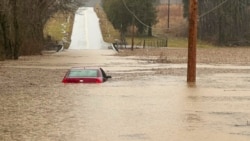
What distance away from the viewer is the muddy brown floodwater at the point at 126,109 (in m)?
14.7

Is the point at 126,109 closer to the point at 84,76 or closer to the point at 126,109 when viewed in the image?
the point at 126,109

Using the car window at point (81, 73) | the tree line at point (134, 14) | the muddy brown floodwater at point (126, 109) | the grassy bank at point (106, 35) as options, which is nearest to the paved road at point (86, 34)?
the grassy bank at point (106, 35)

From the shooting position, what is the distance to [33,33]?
6681 cm

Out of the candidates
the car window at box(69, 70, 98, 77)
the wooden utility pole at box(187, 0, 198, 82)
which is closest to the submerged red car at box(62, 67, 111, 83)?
the car window at box(69, 70, 98, 77)

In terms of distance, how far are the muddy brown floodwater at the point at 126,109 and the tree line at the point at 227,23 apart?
72.4 m

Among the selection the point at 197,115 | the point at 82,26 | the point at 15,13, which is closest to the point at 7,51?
the point at 15,13

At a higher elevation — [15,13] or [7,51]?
[15,13]

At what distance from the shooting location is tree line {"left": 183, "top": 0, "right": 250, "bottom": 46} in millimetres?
104875

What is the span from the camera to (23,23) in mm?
60812

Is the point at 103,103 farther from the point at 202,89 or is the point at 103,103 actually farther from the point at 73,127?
the point at 202,89

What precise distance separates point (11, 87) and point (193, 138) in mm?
15338

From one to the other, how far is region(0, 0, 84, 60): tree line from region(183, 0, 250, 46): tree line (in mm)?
33029

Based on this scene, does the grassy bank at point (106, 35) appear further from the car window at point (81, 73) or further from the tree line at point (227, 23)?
the car window at point (81, 73)

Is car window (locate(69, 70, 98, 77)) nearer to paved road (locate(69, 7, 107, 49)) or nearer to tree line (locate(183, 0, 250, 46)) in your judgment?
paved road (locate(69, 7, 107, 49))
